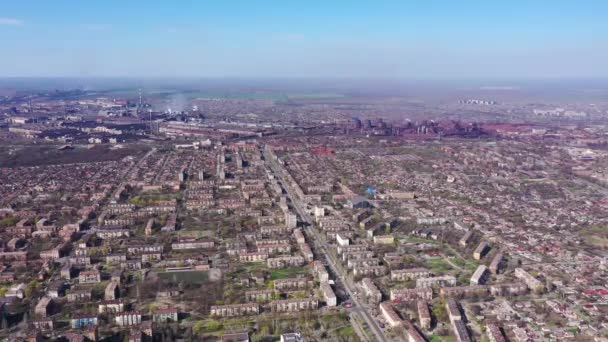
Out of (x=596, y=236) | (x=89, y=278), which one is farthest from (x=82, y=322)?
(x=596, y=236)

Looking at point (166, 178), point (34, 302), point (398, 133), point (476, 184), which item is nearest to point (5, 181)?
point (166, 178)

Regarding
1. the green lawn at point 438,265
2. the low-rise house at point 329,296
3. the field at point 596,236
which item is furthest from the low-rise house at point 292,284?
the field at point 596,236

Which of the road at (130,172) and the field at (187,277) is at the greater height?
the road at (130,172)

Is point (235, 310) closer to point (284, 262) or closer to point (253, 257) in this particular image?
point (284, 262)

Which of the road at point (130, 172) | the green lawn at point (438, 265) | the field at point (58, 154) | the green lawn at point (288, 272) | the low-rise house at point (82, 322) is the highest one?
the field at point (58, 154)

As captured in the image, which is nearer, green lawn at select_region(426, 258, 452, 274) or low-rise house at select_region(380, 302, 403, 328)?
low-rise house at select_region(380, 302, 403, 328)

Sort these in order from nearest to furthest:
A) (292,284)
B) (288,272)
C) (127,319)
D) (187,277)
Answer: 1. (127,319)
2. (292,284)
3. (187,277)
4. (288,272)

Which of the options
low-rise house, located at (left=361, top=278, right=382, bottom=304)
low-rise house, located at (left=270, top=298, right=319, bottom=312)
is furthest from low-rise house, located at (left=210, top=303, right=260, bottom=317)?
low-rise house, located at (left=361, top=278, right=382, bottom=304)

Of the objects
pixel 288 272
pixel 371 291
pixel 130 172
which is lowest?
pixel 288 272

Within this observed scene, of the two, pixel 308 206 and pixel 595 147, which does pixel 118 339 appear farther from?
pixel 595 147

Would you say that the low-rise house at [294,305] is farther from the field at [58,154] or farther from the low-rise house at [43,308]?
the field at [58,154]

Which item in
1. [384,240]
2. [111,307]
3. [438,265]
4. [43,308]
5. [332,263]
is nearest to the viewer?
[43,308]

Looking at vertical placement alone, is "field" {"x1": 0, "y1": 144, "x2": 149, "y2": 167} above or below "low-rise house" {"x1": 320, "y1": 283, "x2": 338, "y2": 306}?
above

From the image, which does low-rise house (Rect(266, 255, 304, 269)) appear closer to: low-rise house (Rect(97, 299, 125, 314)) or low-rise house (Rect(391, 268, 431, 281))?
low-rise house (Rect(391, 268, 431, 281))
